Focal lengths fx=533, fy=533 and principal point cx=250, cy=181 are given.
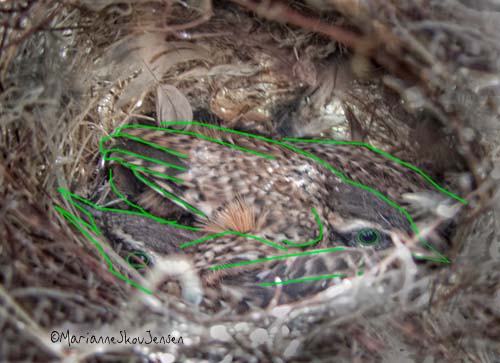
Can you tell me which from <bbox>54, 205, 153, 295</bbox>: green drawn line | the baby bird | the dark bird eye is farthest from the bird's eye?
the dark bird eye

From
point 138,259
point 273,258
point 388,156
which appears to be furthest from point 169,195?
point 388,156

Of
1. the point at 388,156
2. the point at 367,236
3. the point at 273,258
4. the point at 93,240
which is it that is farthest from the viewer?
the point at 388,156

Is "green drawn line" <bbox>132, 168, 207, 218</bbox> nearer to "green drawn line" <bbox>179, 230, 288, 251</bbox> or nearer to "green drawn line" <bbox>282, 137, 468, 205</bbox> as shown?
"green drawn line" <bbox>179, 230, 288, 251</bbox>

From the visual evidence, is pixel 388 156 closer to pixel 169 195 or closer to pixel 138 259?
pixel 169 195

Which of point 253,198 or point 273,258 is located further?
point 253,198

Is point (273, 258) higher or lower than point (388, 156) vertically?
lower

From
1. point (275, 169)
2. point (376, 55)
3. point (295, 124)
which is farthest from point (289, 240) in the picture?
point (376, 55)

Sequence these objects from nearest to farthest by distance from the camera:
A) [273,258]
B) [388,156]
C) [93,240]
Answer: [93,240] → [273,258] → [388,156]
